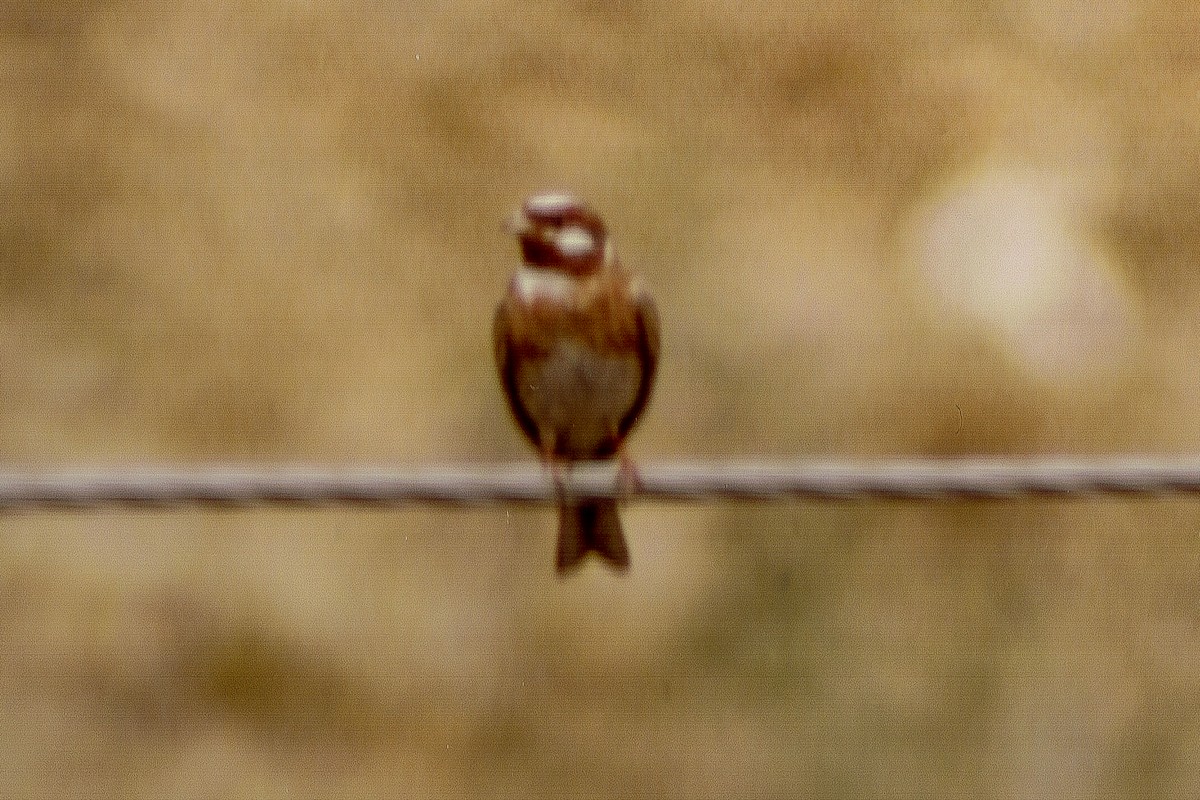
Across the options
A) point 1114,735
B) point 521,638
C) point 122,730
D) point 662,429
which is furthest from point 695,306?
point 122,730

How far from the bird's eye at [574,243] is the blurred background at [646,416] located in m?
2.05

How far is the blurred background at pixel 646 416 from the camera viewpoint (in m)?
5.26

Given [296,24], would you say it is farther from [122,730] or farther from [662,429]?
[122,730]

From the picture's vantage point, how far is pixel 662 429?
5.20m

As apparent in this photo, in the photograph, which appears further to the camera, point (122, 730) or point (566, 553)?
point (122, 730)

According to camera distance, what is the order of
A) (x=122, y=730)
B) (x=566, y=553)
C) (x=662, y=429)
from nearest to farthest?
(x=566, y=553) → (x=662, y=429) → (x=122, y=730)

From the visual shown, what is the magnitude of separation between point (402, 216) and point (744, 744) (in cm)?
196

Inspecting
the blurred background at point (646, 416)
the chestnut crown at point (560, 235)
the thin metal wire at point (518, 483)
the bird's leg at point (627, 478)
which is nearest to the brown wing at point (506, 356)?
the chestnut crown at point (560, 235)

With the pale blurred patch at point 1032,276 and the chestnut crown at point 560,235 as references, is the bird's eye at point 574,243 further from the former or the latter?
the pale blurred patch at point 1032,276

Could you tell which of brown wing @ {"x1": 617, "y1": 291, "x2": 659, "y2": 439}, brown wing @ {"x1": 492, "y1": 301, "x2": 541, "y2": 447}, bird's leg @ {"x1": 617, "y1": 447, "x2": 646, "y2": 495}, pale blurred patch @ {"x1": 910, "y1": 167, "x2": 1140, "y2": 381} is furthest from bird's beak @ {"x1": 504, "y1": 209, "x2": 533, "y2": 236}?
pale blurred patch @ {"x1": 910, "y1": 167, "x2": 1140, "y2": 381}

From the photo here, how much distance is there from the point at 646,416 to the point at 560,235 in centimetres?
207

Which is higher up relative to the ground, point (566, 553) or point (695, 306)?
point (695, 306)

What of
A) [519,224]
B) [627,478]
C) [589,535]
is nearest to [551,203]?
[519,224]

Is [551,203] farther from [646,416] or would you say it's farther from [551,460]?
[646,416]
